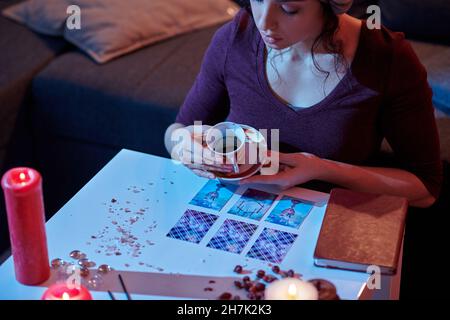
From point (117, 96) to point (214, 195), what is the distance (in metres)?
0.82

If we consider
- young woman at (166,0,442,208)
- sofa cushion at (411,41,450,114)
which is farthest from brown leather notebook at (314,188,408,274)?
sofa cushion at (411,41,450,114)

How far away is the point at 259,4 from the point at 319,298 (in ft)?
1.82

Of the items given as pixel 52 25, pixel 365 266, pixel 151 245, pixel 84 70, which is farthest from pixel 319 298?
pixel 52 25

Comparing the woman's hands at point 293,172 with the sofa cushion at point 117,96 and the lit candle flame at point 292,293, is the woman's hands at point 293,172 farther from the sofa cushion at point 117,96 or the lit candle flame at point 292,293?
the sofa cushion at point 117,96

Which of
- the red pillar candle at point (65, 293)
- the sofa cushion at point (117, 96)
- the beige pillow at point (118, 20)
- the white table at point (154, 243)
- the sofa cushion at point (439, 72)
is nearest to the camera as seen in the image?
the red pillar candle at point (65, 293)

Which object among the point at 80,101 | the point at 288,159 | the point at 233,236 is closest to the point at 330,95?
the point at 288,159

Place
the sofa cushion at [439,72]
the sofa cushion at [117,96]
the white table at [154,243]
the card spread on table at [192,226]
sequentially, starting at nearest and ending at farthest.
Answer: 1. the white table at [154,243]
2. the card spread on table at [192,226]
3. the sofa cushion at [439,72]
4. the sofa cushion at [117,96]

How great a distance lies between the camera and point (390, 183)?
1440 mm

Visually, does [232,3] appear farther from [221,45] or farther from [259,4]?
[259,4]

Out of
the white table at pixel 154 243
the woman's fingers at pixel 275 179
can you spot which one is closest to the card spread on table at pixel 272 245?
the white table at pixel 154 243

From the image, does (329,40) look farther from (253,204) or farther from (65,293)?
(65,293)

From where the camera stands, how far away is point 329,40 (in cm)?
143

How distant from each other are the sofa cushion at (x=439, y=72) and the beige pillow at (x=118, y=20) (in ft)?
2.32

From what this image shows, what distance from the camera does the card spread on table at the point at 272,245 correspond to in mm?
1232
